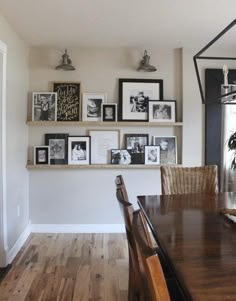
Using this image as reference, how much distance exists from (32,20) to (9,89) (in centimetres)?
69

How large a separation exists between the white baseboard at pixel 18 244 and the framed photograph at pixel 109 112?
5.32 ft

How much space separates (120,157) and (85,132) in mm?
534

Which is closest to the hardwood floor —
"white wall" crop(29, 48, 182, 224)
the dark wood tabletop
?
"white wall" crop(29, 48, 182, 224)

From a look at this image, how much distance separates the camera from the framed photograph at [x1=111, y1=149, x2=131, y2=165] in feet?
12.9

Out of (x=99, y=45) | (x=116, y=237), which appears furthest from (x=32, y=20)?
(x=116, y=237)

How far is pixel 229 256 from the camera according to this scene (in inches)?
52.7

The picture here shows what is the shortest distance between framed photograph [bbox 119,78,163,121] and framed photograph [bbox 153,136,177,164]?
0.32 m

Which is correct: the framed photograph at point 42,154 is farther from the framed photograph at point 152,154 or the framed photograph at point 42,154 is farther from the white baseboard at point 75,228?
the framed photograph at point 152,154

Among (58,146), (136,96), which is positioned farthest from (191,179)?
(58,146)

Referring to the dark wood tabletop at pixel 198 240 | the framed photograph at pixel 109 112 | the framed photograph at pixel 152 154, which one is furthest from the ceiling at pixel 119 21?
the dark wood tabletop at pixel 198 240

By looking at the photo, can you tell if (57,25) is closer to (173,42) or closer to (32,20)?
(32,20)

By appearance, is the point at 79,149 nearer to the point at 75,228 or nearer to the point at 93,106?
the point at 93,106

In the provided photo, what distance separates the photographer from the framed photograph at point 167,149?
398 centimetres

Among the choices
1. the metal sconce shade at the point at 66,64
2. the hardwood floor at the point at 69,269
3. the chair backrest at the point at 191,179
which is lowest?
the hardwood floor at the point at 69,269
